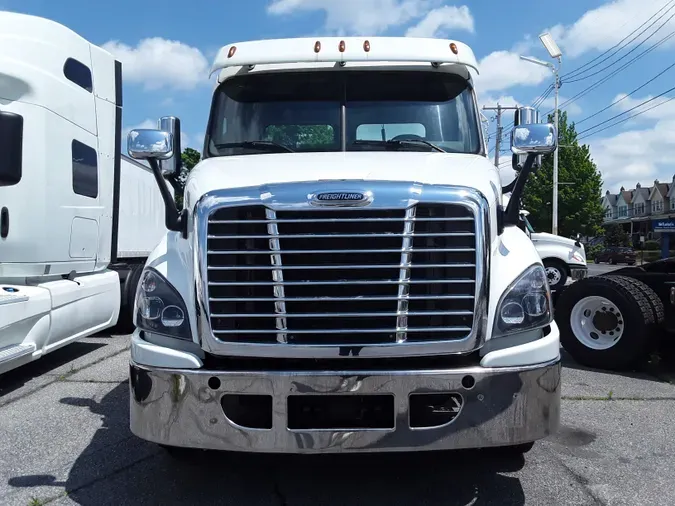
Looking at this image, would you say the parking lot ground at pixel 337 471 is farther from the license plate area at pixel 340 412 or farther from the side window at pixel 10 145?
the side window at pixel 10 145

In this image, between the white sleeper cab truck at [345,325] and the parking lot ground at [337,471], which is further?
the parking lot ground at [337,471]

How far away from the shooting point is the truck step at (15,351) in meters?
5.57

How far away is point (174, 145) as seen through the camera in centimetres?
477

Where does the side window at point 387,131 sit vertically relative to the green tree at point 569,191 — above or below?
below

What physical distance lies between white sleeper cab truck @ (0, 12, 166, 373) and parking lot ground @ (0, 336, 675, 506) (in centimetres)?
132

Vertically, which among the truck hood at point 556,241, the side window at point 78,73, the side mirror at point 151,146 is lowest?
the truck hood at point 556,241

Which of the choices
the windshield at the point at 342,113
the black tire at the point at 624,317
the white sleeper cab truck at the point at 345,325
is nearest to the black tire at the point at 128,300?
the windshield at the point at 342,113

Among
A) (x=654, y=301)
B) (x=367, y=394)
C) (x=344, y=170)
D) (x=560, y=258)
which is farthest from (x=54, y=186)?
(x=560, y=258)

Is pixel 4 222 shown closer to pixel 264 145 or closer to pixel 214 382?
pixel 264 145

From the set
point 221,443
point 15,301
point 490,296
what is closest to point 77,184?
point 15,301

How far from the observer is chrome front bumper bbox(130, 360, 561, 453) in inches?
123

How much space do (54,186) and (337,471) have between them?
4.24 meters

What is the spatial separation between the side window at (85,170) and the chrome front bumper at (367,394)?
4.45 meters

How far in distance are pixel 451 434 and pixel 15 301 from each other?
4343mm
